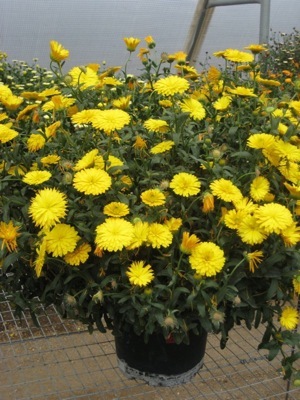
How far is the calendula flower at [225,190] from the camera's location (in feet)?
2.85

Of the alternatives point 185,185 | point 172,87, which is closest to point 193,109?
point 172,87

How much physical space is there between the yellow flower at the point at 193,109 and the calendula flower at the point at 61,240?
0.98 ft

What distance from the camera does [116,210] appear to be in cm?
84

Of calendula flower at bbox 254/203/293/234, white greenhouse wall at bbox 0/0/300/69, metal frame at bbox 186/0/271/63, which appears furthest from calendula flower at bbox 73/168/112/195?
metal frame at bbox 186/0/271/63

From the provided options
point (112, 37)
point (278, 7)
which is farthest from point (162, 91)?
point (278, 7)

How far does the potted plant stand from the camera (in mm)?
841

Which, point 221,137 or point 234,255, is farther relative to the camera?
point 221,137

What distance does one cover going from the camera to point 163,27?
4.45 meters

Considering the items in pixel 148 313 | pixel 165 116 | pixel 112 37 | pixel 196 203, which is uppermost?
pixel 165 116

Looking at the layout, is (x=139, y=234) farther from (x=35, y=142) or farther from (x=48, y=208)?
(x=35, y=142)

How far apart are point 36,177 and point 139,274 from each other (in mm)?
212

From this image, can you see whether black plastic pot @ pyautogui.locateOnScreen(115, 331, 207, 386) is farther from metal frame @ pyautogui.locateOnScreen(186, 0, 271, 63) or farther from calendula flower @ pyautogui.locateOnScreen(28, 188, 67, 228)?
metal frame @ pyautogui.locateOnScreen(186, 0, 271, 63)

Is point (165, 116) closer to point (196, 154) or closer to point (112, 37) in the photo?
point (196, 154)

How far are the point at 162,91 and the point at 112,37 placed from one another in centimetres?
339
